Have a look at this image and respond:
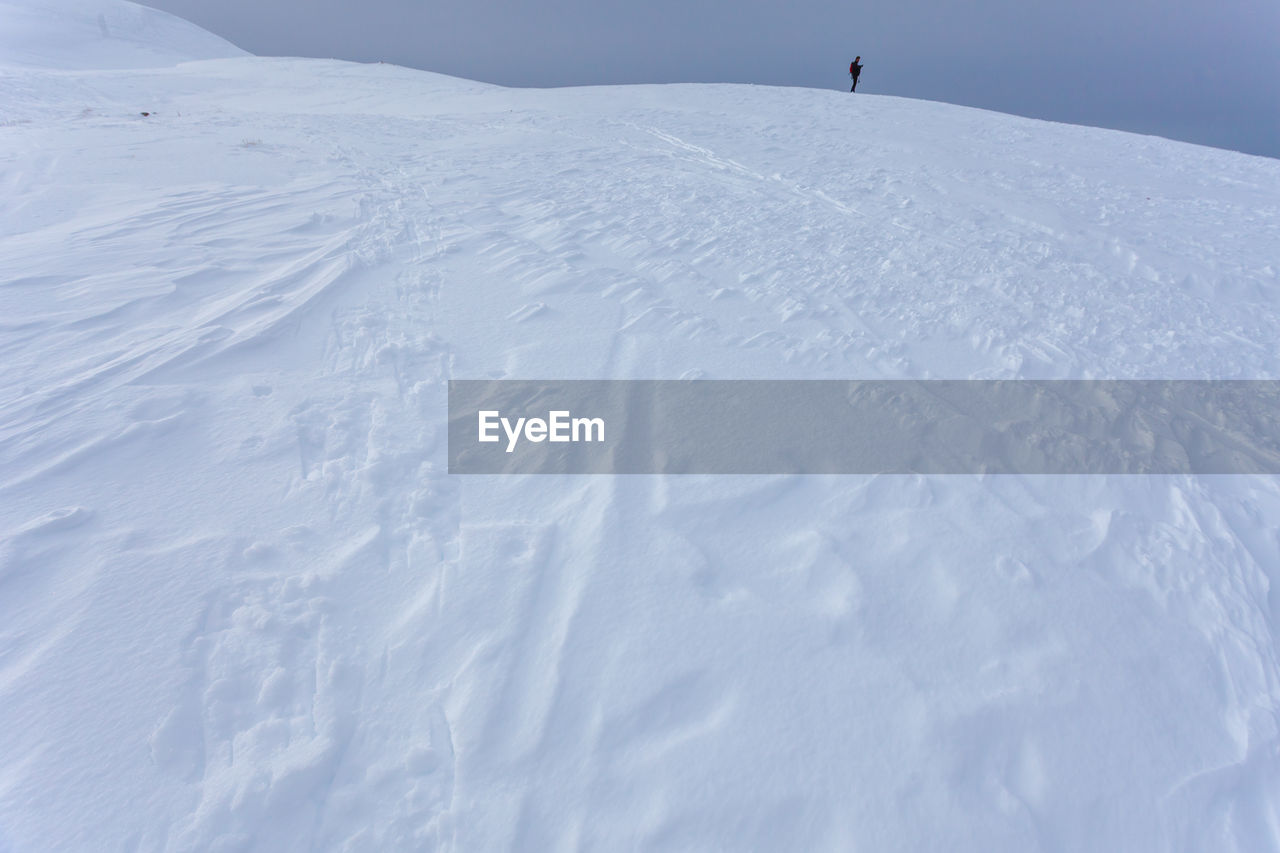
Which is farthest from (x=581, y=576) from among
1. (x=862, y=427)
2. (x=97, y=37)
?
(x=97, y=37)

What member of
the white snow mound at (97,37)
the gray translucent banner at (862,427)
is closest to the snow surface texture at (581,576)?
the gray translucent banner at (862,427)

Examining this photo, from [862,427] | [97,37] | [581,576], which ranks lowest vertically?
[581,576]

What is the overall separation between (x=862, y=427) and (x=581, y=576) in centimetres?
198

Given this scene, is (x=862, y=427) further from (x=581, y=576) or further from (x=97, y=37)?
(x=97, y=37)

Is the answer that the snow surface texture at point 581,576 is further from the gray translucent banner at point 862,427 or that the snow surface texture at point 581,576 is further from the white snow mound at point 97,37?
the white snow mound at point 97,37

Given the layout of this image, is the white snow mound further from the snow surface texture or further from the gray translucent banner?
the gray translucent banner

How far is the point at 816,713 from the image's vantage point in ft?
7.80

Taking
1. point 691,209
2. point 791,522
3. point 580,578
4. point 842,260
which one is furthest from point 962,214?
point 580,578

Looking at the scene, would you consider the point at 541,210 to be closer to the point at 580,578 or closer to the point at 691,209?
the point at 691,209

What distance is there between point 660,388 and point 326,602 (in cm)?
229

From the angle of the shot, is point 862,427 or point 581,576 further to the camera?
point 862,427

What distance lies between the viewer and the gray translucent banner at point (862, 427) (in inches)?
138

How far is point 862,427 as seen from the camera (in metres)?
3.75

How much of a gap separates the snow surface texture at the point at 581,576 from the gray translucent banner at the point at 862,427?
159 millimetres
